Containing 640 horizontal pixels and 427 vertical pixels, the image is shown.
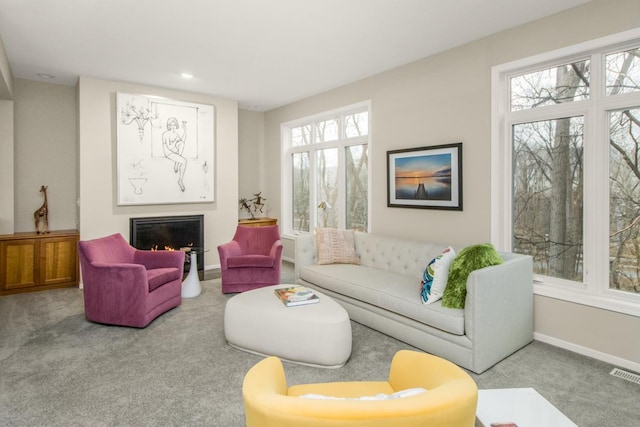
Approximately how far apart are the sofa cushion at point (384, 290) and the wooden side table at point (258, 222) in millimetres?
2210

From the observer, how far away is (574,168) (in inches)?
123

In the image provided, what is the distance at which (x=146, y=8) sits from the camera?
3.04 m

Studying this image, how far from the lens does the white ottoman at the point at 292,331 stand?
2695 mm

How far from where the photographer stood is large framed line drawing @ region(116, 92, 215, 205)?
5.11m

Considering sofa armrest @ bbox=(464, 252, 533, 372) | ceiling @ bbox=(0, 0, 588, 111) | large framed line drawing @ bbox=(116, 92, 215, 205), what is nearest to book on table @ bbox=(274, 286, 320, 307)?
sofa armrest @ bbox=(464, 252, 533, 372)

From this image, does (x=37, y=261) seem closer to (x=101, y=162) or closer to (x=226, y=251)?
(x=101, y=162)

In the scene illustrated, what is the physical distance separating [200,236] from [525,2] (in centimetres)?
493

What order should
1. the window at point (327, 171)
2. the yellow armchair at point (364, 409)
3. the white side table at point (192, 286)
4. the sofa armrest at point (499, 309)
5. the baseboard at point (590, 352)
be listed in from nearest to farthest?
the yellow armchair at point (364, 409), the sofa armrest at point (499, 309), the baseboard at point (590, 352), the white side table at point (192, 286), the window at point (327, 171)

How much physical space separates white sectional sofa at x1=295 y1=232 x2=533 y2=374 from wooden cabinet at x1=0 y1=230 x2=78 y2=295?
333 cm

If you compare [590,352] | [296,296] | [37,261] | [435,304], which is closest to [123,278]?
[296,296]

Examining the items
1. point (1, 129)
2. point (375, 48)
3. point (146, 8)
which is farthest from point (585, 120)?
point (1, 129)

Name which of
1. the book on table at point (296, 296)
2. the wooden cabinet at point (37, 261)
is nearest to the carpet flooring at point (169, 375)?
the book on table at point (296, 296)

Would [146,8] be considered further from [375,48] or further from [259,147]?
[259,147]

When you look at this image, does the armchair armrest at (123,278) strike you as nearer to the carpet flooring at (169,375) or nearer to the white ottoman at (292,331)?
the carpet flooring at (169,375)
